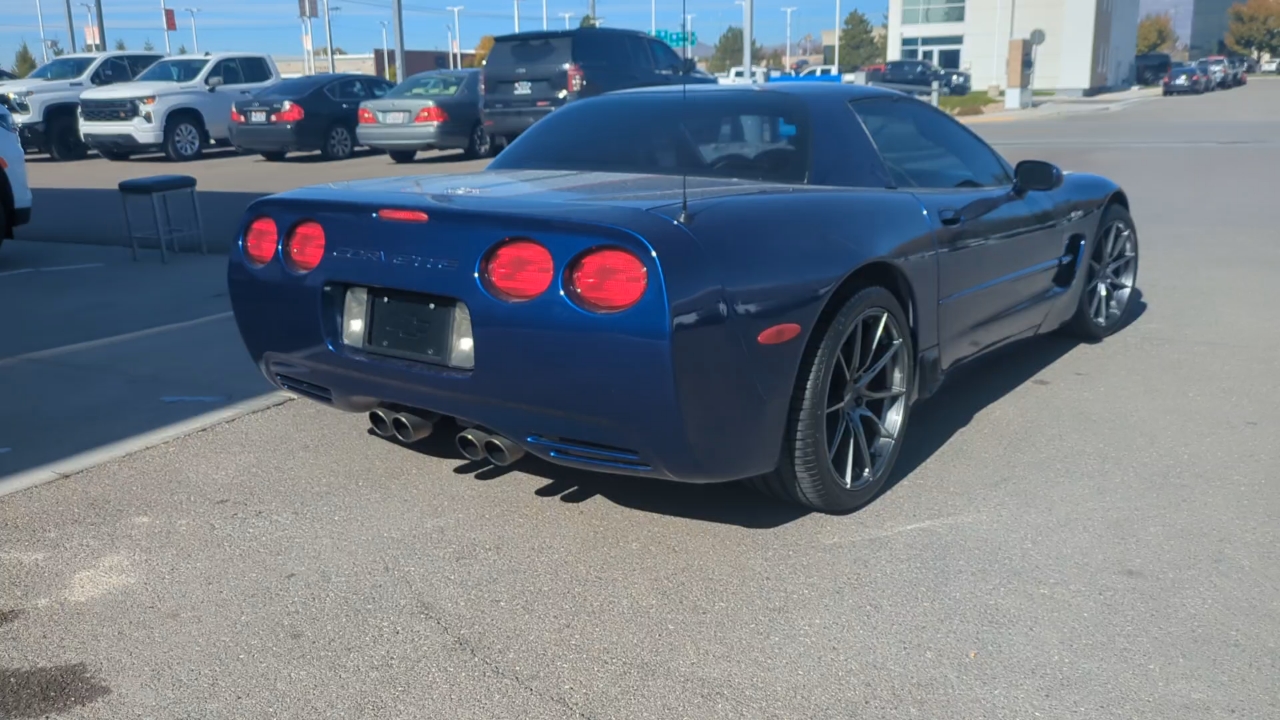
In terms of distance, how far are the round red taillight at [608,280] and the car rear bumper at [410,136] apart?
606 inches

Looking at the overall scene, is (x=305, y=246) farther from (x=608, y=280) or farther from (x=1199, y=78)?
(x=1199, y=78)

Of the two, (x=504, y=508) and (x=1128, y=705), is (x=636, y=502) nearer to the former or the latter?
(x=504, y=508)

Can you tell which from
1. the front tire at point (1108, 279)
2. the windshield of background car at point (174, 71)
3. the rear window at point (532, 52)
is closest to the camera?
the front tire at point (1108, 279)

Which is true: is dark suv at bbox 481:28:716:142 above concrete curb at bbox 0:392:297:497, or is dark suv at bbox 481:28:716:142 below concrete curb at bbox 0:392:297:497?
above

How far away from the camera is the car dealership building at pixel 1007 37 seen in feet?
210

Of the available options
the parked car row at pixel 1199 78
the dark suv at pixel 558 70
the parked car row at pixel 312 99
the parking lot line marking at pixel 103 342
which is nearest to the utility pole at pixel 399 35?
the parked car row at pixel 312 99

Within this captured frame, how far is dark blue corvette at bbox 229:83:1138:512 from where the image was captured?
3150 millimetres

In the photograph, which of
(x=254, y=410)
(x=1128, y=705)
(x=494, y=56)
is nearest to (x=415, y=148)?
(x=494, y=56)

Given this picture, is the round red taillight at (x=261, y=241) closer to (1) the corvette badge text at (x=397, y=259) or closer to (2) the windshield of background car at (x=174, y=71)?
(1) the corvette badge text at (x=397, y=259)

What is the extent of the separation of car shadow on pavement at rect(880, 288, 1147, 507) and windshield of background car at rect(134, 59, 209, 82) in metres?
17.8

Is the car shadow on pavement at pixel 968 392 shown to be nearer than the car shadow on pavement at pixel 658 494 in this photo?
No

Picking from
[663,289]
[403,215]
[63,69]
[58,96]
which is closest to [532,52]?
[58,96]

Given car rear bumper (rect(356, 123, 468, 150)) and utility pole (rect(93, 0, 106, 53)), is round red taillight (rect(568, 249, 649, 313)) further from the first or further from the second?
utility pole (rect(93, 0, 106, 53))

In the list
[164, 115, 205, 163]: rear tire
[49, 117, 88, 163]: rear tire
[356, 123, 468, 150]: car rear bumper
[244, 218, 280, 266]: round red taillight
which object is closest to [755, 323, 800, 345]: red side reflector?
[244, 218, 280, 266]: round red taillight
